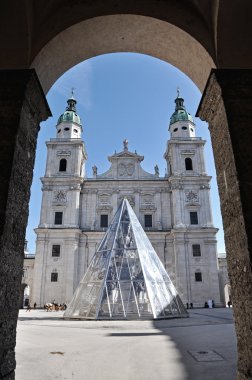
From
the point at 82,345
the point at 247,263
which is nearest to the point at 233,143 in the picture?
the point at 247,263

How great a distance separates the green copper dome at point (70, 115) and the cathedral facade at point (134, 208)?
3.07 feet

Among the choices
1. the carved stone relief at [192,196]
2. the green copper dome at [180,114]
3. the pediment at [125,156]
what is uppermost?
the green copper dome at [180,114]

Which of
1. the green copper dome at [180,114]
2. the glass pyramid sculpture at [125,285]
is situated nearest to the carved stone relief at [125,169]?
the green copper dome at [180,114]

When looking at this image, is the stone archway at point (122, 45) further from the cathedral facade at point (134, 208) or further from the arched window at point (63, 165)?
the arched window at point (63, 165)

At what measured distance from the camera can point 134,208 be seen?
111 feet

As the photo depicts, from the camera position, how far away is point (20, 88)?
3646mm

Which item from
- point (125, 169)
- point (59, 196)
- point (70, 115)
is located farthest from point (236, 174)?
point (70, 115)

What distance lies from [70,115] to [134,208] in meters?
15.1

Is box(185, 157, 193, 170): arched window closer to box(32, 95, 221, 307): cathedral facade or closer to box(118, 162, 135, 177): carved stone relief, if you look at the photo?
box(32, 95, 221, 307): cathedral facade

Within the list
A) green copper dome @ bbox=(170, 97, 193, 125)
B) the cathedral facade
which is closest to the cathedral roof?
green copper dome @ bbox=(170, 97, 193, 125)

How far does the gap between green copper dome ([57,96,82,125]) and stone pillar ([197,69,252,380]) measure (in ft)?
120

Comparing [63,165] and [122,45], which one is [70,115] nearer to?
[63,165]

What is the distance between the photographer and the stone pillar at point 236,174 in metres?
2.95

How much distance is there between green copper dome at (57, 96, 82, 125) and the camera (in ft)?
128
